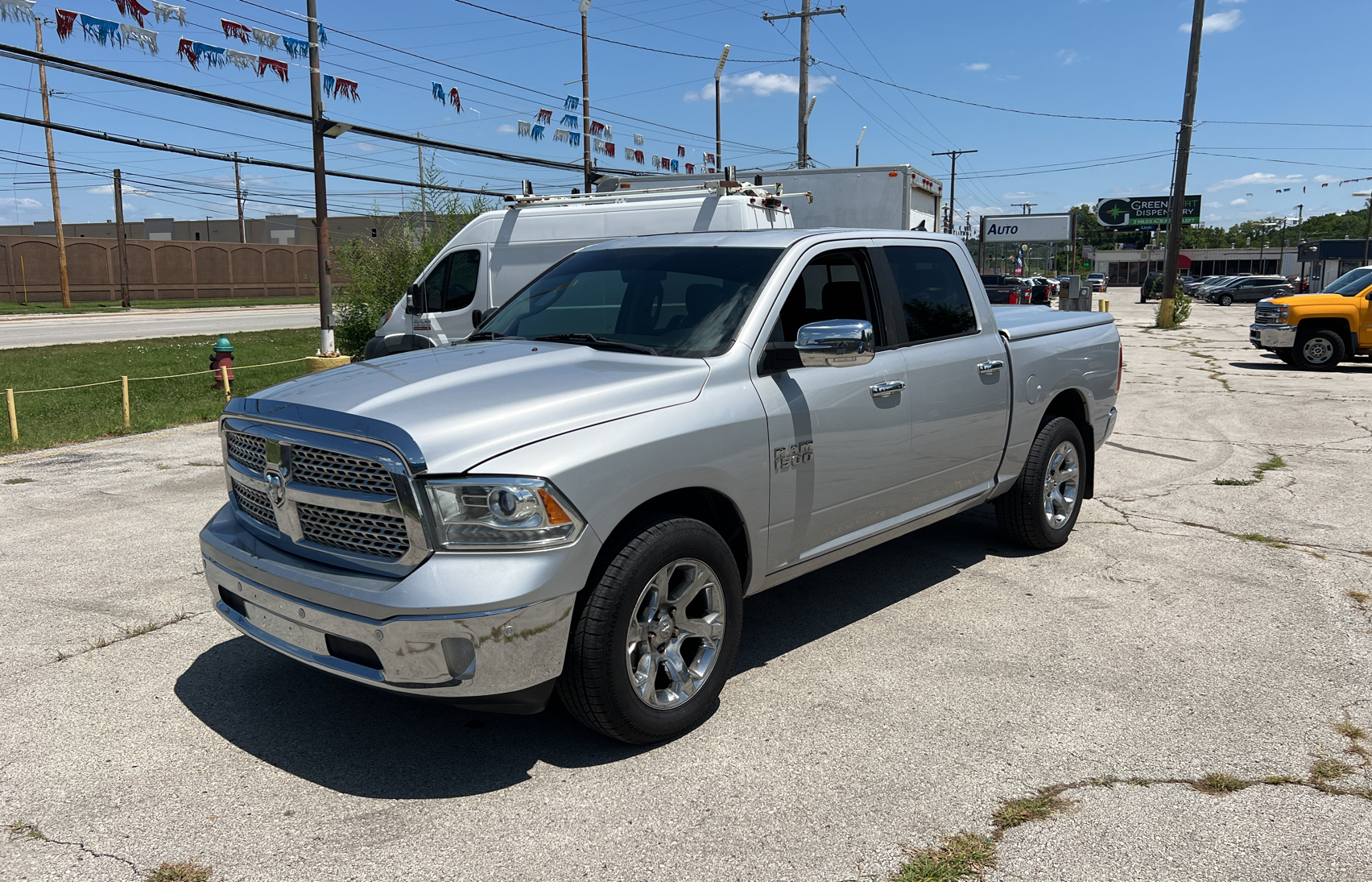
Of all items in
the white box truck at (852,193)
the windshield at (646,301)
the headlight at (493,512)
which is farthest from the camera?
the white box truck at (852,193)

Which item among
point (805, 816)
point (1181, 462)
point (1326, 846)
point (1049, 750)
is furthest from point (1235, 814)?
point (1181, 462)

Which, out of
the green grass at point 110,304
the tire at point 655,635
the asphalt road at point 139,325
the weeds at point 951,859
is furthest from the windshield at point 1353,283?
the green grass at point 110,304

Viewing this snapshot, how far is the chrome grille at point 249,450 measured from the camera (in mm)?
3686

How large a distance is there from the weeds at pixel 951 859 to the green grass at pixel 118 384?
7.29 metres

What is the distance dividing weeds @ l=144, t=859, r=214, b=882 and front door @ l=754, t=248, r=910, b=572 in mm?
2285

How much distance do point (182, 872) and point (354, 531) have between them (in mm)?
1117

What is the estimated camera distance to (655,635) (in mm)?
3670

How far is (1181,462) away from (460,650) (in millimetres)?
7991

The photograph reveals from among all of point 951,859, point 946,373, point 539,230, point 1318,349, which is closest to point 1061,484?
point 946,373

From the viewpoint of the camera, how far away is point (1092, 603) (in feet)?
17.5

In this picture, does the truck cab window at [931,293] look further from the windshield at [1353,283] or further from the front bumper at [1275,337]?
the windshield at [1353,283]

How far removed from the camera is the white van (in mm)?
11312

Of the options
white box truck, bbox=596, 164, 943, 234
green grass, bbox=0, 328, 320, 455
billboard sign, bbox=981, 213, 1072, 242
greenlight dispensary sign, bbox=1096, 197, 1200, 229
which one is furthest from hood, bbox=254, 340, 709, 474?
greenlight dispensary sign, bbox=1096, 197, 1200, 229

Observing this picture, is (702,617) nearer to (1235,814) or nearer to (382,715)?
(382,715)
